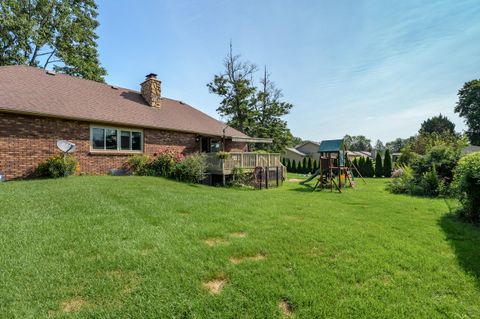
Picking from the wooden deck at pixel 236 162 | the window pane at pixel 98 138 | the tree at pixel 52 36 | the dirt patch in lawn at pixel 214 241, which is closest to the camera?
the dirt patch in lawn at pixel 214 241

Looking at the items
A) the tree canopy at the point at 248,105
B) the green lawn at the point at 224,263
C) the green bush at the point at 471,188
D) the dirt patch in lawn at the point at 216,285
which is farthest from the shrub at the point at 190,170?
the tree canopy at the point at 248,105

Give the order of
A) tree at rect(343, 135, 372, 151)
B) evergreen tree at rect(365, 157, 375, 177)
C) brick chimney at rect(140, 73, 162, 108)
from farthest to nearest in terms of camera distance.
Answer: tree at rect(343, 135, 372, 151) < evergreen tree at rect(365, 157, 375, 177) < brick chimney at rect(140, 73, 162, 108)

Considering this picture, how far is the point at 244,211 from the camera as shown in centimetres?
664

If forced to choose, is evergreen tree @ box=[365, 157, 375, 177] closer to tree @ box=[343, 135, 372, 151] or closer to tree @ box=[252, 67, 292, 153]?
tree @ box=[252, 67, 292, 153]

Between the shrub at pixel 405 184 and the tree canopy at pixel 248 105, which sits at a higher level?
the tree canopy at pixel 248 105

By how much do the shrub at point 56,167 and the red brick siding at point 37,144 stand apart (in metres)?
0.30

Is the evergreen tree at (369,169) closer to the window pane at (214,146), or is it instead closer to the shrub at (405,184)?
the shrub at (405,184)

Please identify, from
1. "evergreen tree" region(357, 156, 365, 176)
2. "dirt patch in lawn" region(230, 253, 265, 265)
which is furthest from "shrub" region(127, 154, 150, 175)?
"evergreen tree" region(357, 156, 365, 176)

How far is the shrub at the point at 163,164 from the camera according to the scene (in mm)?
13219

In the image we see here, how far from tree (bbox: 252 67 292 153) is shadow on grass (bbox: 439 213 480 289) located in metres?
23.2

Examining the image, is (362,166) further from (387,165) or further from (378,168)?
(387,165)

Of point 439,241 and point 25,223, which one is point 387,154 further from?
point 25,223

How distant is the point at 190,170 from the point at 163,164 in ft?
6.22

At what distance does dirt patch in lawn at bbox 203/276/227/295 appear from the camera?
2.99 metres
